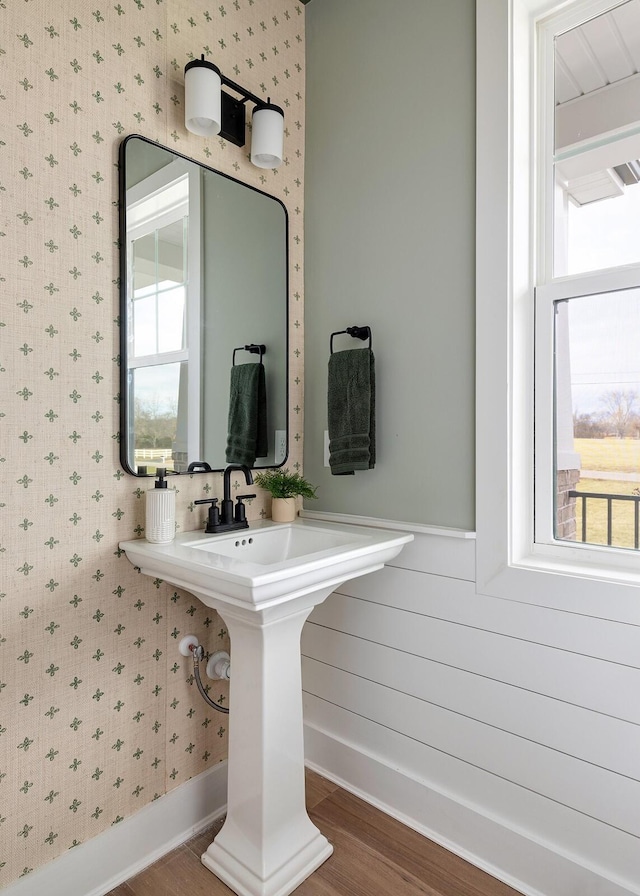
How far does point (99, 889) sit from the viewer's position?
1437 millimetres

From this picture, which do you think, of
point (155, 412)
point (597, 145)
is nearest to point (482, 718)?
point (155, 412)

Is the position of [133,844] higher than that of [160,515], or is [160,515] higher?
[160,515]

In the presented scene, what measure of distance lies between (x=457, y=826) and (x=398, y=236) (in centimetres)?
175

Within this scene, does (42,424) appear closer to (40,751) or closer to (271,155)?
(40,751)

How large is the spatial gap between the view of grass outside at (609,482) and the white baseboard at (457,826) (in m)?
0.80

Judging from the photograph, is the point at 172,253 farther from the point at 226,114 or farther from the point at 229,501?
the point at 229,501

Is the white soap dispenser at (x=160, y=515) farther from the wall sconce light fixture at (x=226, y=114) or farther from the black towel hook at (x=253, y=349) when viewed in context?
the wall sconce light fixture at (x=226, y=114)

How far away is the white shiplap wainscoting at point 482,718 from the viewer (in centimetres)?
132

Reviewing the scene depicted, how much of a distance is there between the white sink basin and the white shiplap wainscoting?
0.18 meters

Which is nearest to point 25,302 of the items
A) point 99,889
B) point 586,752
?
point 99,889

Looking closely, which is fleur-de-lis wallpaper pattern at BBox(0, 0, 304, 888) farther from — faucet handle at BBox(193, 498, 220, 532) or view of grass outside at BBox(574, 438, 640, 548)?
view of grass outside at BBox(574, 438, 640, 548)

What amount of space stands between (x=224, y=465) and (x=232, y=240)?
718mm

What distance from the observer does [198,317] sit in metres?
1.66

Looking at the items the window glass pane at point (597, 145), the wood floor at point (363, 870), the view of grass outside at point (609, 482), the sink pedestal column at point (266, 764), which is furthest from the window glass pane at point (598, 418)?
the wood floor at point (363, 870)
